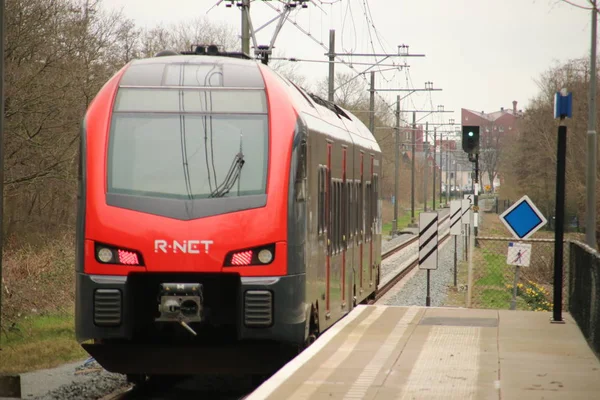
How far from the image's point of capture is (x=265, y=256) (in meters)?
10.5

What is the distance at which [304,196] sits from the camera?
1109cm

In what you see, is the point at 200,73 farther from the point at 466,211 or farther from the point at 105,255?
the point at 466,211

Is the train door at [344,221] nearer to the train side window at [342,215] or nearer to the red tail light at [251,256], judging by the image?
the train side window at [342,215]

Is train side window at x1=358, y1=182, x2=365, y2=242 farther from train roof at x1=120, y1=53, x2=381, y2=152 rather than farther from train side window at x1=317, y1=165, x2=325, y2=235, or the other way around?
train roof at x1=120, y1=53, x2=381, y2=152

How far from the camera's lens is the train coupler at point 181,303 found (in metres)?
10.2

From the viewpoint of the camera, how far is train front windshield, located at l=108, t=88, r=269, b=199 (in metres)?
10.7

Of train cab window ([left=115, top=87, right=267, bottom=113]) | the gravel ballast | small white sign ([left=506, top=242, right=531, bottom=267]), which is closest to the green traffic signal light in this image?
the gravel ballast

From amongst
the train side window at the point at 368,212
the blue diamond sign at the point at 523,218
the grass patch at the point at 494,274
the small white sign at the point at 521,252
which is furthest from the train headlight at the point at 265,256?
the grass patch at the point at 494,274

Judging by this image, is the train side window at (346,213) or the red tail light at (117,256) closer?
the red tail light at (117,256)

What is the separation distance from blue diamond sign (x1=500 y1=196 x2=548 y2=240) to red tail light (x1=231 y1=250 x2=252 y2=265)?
8489 mm

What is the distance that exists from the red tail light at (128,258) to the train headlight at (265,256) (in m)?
1.15

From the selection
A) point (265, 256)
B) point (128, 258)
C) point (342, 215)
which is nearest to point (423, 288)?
point (342, 215)

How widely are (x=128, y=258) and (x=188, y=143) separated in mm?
1342

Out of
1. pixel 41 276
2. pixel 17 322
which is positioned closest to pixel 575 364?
pixel 17 322
